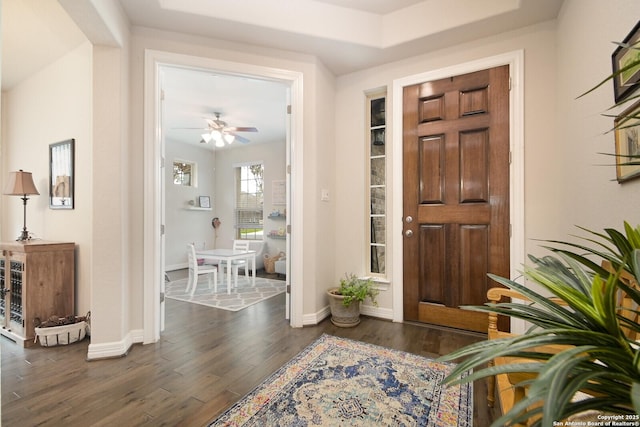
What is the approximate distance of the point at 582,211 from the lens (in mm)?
1841

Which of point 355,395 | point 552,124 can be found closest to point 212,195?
point 355,395

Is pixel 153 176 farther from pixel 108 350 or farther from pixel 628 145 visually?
pixel 628 145

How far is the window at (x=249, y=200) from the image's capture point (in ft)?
21.8

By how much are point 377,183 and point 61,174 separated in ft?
10.6

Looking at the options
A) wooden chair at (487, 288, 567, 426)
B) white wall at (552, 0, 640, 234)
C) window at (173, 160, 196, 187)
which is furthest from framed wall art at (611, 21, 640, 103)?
window at (173, 160, 196, 187)

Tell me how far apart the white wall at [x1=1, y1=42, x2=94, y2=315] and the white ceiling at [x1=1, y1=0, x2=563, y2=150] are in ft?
0.72

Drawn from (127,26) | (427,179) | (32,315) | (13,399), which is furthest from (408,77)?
(32,315)

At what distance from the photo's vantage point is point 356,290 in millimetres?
2842

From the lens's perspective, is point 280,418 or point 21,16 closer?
point 280,418

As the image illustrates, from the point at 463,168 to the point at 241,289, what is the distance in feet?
11.2

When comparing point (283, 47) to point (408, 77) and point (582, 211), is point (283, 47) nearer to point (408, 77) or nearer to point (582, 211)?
point (408, 77)

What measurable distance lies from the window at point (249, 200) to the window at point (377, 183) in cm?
384

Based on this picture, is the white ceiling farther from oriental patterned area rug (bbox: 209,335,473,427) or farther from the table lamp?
oriental patterned area rug (bbox: 209,335,473,427)

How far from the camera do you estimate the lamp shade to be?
8.98ft
